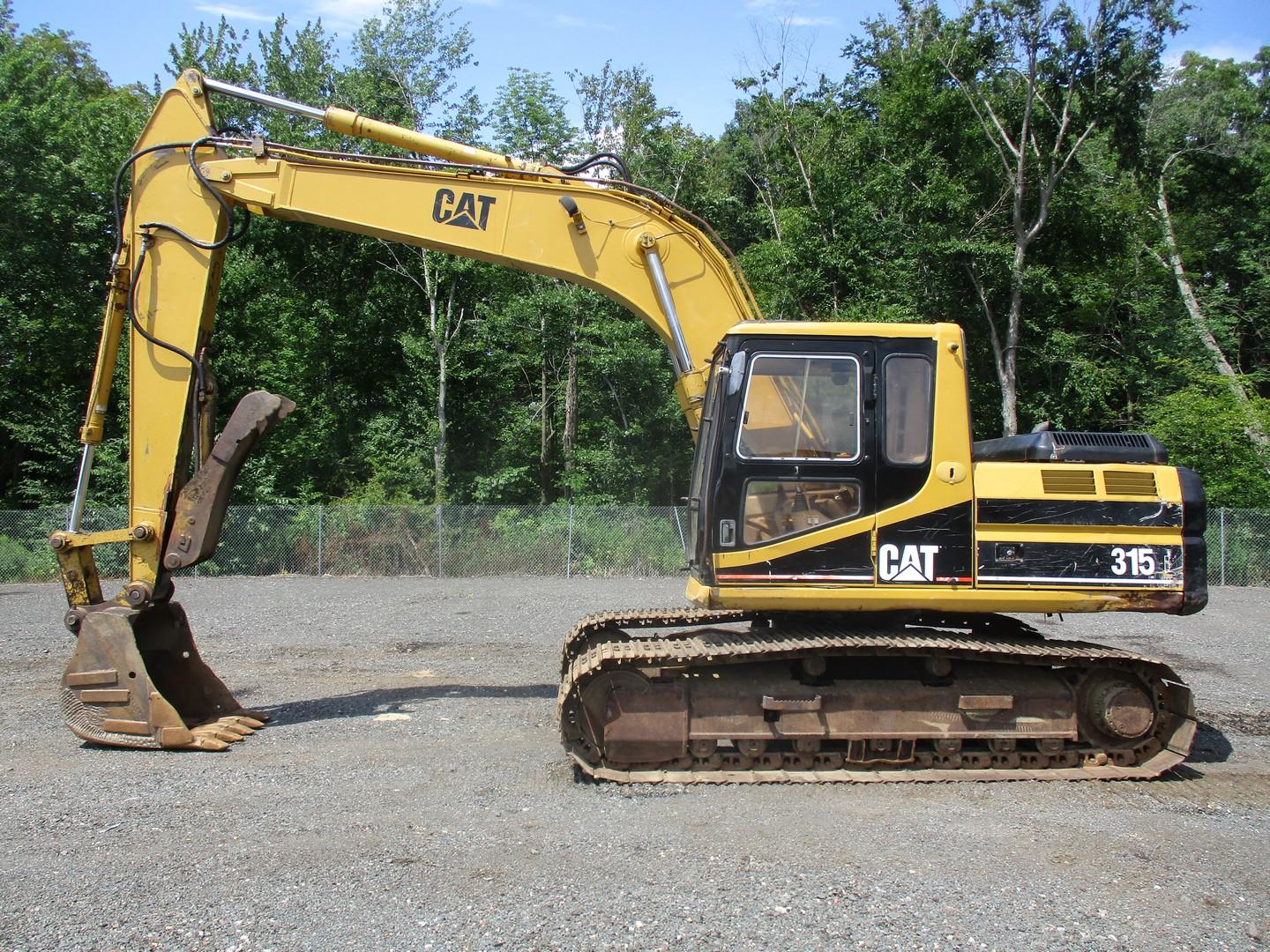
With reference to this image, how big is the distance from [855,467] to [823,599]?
83cm

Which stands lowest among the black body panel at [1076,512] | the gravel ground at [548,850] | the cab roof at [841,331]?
the gravel ground at [548,850]

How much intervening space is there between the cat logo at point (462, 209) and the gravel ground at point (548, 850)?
3.69 metres

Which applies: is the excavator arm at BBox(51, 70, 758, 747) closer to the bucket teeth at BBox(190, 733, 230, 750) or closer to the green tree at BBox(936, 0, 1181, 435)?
the bucket teeth at BBox(190, 733, 230, 750)

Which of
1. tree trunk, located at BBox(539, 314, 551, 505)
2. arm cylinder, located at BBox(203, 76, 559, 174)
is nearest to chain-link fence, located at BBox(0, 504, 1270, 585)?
tree trunk, located at BBox(539, 314, 551, 505)

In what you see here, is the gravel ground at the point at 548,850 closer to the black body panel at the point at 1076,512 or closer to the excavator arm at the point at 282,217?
the excavator arm at the point at 282,217

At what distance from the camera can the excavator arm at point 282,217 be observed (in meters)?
6.76

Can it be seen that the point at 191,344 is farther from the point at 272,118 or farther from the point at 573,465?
the point at 272,118

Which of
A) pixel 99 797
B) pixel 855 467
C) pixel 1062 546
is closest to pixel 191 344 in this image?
pixel 99 797

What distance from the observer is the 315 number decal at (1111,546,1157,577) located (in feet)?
19.3

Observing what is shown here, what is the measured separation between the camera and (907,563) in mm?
5832

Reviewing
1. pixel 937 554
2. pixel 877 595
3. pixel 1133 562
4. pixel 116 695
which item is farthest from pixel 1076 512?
pixel 116 695

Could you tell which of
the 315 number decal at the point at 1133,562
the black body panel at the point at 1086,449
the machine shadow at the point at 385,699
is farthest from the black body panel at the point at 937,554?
the machine shadow at the point at 385,699

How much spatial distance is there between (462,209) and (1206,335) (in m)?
24.7

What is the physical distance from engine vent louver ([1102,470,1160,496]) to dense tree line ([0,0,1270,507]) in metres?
16.7
